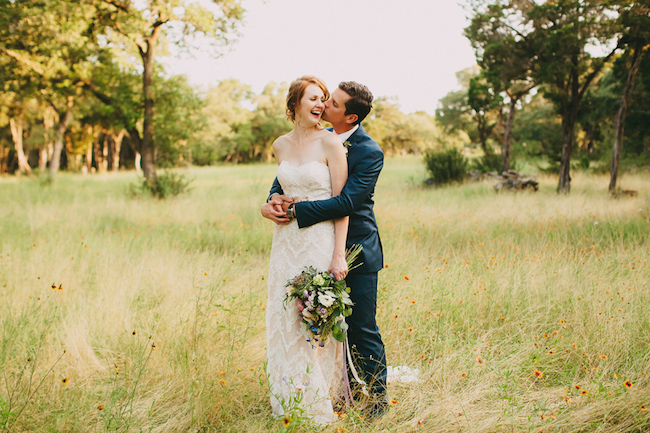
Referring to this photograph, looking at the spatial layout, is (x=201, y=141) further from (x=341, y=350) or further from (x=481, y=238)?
(x=341, y=350)

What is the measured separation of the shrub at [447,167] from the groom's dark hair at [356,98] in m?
14.8

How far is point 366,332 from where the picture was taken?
2.90 m

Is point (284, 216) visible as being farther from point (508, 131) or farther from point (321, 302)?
point (508, 131)

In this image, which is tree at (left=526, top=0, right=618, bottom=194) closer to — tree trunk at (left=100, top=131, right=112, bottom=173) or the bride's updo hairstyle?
the bride's updo hairstyle

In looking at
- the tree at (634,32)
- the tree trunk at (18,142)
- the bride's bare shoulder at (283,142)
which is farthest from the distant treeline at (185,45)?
the tree trunk at (18,142)

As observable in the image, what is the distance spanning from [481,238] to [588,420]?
4485 millimetres

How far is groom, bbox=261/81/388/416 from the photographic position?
2.63 metres

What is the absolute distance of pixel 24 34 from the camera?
12.2m

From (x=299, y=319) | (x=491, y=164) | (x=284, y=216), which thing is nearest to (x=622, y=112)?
(x=491, y=164)

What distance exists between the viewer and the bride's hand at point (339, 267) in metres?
2.69

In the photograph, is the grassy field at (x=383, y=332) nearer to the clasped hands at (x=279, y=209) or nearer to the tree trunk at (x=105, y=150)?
the clasped hands at (x=279, y=209)

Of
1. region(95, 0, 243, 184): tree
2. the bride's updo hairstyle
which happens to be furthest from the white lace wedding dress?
region(95, 0, 243, 184): tree

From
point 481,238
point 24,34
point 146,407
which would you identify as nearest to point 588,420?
point 146,407

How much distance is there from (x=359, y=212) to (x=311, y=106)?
779mm
